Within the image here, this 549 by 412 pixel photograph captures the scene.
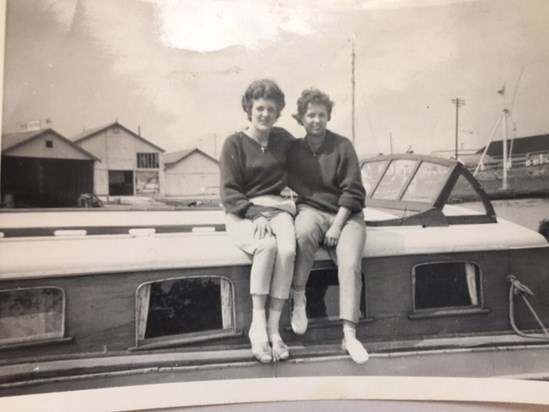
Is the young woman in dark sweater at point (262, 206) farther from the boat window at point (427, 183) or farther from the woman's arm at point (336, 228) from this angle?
the boat window at point (427, 183)

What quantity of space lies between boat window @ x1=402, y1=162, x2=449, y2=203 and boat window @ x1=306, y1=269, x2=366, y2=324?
263mm

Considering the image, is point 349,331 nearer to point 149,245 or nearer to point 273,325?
point 273,325

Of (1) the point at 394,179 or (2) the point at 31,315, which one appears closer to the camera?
(2) the point at 31,315

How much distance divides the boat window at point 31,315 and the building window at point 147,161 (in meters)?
0.28

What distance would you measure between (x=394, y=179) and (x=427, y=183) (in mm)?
72

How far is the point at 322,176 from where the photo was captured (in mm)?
1055

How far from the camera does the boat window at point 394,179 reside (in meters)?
1.14

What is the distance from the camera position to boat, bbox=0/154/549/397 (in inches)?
38.2

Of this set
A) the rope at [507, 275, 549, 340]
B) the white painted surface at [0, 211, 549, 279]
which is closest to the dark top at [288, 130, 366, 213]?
the white painted surface at [0, 211, 549, 279]

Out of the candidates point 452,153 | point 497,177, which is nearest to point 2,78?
Result: point 452,153

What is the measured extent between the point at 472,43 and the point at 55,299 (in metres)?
0.98

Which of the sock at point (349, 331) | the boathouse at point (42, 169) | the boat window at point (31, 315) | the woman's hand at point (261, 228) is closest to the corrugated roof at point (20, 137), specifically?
the boathouse at point (42, 169)

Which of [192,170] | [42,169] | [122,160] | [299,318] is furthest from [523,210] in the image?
[42,169]

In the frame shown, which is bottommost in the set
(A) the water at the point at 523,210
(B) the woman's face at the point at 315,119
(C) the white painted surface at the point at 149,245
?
(C) the white painted surface at the point at 149,245
